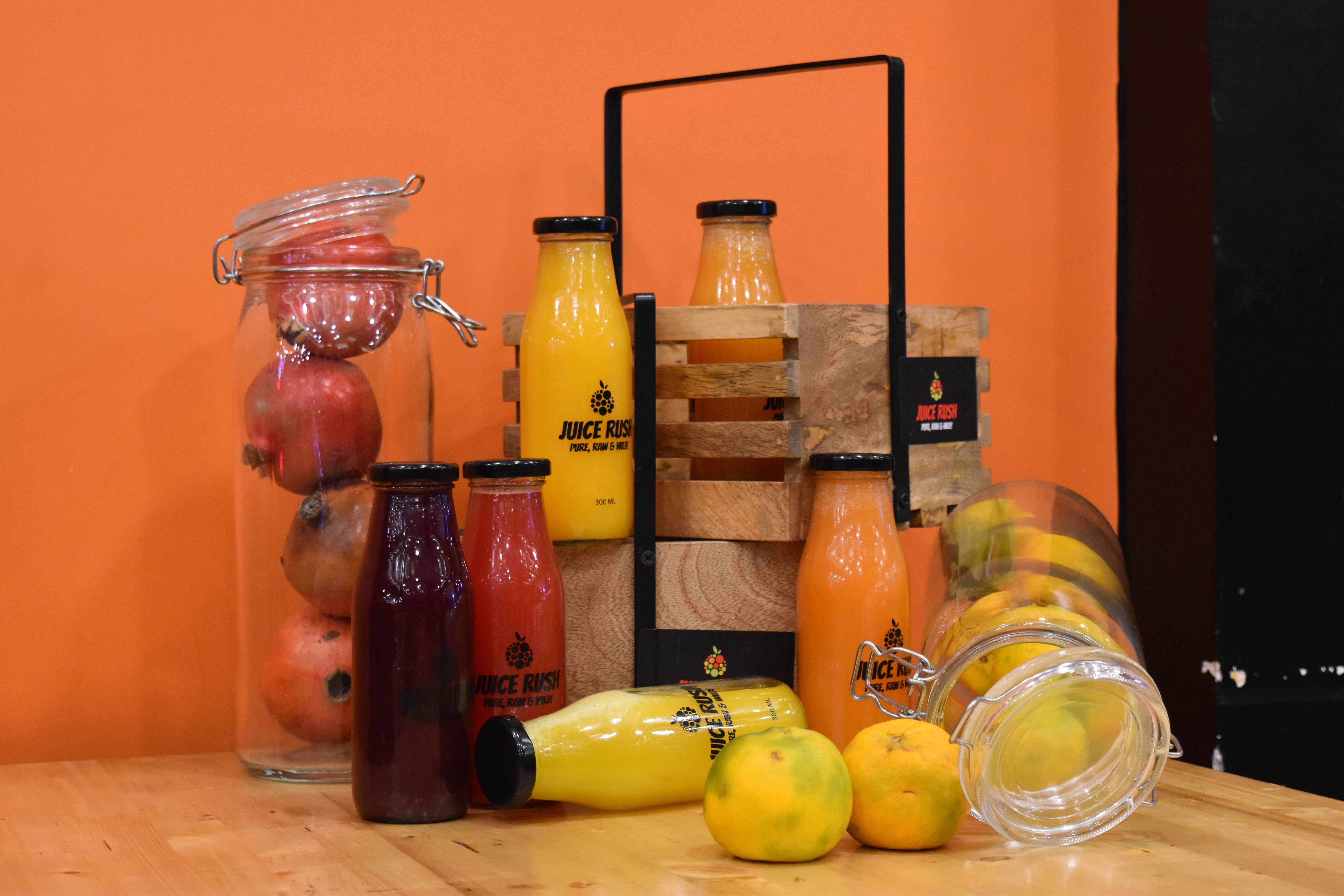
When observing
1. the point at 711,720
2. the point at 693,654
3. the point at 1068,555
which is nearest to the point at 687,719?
the point at 711,720

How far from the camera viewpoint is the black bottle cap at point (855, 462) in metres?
1.01

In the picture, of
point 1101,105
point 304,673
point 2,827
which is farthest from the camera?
point 1101,105

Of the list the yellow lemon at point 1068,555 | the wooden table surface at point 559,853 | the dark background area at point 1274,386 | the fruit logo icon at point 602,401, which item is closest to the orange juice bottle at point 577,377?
the fruit logo icon at point 602,401

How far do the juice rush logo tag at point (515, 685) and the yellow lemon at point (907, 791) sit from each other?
26 centimetres

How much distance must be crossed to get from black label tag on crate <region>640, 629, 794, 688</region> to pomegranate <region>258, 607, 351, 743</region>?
0.24 m

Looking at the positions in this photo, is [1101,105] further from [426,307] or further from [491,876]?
[491,876]

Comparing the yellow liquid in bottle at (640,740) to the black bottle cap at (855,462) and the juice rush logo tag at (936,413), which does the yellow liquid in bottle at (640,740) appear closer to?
the black bottle cap at (855,462)

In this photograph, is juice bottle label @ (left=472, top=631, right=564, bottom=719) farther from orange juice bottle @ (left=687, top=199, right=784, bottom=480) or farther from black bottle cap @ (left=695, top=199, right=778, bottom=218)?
black bottle cap @ (left=695, top=199, right=778, bottom=218)

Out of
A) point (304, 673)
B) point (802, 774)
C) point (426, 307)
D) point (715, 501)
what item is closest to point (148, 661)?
point (304, 673)

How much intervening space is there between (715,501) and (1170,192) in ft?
2.20

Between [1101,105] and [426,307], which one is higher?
[1101,105]

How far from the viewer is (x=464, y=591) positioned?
0.93m

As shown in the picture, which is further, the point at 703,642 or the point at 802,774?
the point at 703,642

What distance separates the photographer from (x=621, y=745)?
94 cm
